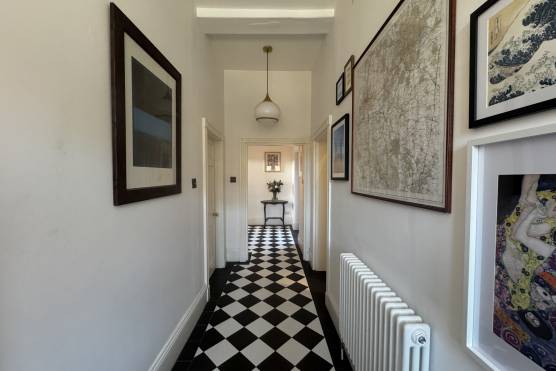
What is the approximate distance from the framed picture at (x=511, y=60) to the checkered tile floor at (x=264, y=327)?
1812 mm

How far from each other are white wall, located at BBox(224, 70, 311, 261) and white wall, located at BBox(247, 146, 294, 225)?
2.72 meters

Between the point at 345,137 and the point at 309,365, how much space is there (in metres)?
1.66

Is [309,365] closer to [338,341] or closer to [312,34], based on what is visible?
[338,341]

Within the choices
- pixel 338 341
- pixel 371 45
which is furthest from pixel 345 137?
pixel 338 341

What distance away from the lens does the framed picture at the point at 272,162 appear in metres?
6.20

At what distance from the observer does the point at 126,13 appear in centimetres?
115

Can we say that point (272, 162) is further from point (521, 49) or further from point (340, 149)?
point (521, 49)

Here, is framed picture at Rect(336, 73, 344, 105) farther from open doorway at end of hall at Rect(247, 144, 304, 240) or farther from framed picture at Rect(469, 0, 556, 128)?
open doorway at end of hall at Rect(247, 144, 304, 240)

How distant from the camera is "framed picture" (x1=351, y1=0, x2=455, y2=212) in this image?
76 centimetres

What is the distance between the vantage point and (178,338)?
1.68 metres

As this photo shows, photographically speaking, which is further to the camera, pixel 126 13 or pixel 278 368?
pixel 278 368

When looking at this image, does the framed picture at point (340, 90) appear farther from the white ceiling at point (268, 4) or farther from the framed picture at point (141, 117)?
the framed picture at point (141, 117)

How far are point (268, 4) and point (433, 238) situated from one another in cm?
232

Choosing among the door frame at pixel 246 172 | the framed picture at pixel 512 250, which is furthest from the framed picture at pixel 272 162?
the framed picture at pixel 512 250
